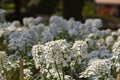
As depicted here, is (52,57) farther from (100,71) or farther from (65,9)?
(65,9)

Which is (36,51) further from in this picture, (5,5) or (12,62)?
(5,5)

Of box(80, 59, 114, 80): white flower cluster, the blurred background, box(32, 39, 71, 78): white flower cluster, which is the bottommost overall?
the blurred background

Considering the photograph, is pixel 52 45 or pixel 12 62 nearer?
pixel 52 45

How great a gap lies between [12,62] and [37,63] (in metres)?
0.46

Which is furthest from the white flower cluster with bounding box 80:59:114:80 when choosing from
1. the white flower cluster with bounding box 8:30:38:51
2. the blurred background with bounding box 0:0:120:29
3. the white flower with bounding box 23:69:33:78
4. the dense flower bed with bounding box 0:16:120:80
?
the blurred background with bounding box 0:0:120:29

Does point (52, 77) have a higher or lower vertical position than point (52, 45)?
lower

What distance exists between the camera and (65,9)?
2159 centimetres

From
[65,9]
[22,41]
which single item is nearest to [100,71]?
[22,41]

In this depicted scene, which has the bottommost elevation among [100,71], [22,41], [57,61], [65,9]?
[65,9]

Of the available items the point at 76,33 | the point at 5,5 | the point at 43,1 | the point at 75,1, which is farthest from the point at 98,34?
the point at 5,5

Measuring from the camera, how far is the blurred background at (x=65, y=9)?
21.7 meters

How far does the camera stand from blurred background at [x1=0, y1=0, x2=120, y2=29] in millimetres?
21734

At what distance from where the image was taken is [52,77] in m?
4.19

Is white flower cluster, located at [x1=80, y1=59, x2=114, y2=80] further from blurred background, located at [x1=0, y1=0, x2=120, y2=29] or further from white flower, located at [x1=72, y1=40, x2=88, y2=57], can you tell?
blurred background, located at [x1=0, y1=0, x2=120, y2=29]
